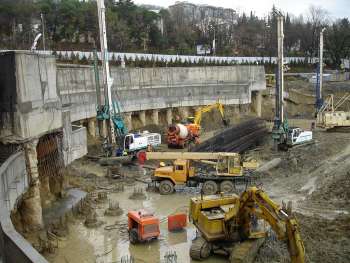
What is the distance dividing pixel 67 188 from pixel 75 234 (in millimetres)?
3571

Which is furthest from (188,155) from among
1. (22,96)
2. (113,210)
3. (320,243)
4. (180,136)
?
(22,96)

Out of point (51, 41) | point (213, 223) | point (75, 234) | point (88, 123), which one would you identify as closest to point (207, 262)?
point (213, 223)

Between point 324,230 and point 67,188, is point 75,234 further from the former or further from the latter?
point 324,230

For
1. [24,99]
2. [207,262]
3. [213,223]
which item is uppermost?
[24,99]

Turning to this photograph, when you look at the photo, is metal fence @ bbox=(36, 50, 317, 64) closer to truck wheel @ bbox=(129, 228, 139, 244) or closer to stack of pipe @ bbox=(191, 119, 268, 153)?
stack of pipe @ bbox=(191, 119, 268, 153)

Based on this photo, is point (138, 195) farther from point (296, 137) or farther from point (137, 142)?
point (296, 137)

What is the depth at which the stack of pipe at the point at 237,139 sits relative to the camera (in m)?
27.1

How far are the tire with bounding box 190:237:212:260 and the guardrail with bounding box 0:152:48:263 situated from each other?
17.9ft

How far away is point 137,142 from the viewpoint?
27.5 m

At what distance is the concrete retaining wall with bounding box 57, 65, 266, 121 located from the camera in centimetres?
3067

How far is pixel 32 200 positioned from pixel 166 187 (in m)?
7.77

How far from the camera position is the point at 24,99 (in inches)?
545

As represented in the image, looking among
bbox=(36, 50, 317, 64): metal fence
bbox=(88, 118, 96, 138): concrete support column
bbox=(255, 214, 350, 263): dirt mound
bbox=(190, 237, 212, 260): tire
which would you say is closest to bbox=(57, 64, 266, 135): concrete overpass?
bbox=(88, 118, 96, 138): concrete support column

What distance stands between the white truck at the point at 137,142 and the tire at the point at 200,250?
45.3ft
